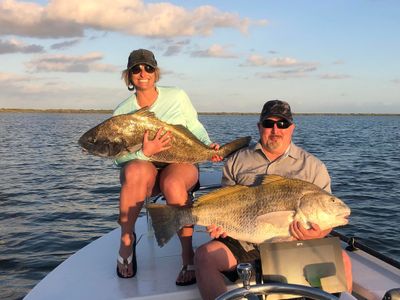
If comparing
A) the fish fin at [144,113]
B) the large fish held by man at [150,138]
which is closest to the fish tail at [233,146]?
the large fish held by man at [150,138]

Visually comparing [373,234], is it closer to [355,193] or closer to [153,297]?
[355,193]

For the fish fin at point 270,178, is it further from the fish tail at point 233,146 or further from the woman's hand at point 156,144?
the woman's hand at point 156,144

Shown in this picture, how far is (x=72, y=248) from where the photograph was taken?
9258mm

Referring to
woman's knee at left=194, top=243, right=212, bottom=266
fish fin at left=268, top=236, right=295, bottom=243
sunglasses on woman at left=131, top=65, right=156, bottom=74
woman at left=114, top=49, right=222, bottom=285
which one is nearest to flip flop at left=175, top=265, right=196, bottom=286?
woman at left=114, top=49, right=222, bottom=285

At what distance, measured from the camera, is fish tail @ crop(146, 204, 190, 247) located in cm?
379

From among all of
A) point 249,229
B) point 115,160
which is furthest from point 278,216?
point 115,160

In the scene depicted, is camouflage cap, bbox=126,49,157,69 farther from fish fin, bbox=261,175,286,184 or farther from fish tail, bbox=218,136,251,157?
fish fin, bbox=261,175,286,184

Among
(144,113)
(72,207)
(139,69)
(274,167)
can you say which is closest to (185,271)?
(274,167)

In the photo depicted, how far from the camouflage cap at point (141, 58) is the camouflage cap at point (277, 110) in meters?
1.27

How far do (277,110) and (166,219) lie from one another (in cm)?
136

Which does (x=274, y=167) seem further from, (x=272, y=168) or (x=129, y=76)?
(x=129, y=76)

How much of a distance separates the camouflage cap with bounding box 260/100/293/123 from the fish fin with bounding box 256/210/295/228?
84 cm

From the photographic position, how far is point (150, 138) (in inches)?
177

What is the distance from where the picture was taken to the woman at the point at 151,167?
165 inches
